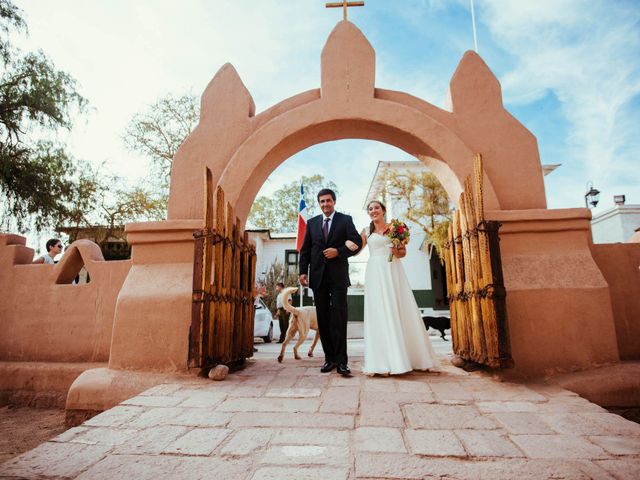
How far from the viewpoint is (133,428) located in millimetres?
2564

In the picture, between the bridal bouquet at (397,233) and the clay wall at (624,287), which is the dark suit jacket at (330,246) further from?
the clay wall at (624,287)

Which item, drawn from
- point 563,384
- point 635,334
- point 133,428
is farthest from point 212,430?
point 635,334

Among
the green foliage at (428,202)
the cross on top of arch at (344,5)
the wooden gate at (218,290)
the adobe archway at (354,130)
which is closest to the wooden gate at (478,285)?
the adobe archway at (354,130)

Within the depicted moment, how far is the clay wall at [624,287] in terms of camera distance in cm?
454

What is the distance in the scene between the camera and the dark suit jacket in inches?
182

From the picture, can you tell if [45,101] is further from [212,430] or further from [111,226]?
[212,430]

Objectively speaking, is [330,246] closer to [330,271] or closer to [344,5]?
[330,271]

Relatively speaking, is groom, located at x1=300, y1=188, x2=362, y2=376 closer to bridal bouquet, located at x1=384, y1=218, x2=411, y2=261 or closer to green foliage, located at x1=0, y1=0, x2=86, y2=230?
bridal bouquet, located at x1=384, y1=218, x2=411, y2=261

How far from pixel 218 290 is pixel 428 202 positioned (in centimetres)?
1559

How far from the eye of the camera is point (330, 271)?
464 cm

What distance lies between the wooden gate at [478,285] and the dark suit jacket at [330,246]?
1286 mm

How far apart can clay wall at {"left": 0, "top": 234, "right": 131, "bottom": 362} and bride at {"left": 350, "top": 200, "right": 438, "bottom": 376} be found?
128 inches

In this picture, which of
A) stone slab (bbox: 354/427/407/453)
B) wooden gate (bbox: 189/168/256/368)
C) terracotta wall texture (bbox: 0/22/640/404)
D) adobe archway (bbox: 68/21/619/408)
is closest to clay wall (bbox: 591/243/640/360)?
terracotta wall texture (bbox: 0/22/640/404)

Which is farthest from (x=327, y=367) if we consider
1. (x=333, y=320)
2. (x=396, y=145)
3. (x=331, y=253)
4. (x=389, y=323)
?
(x=396, y=145)
